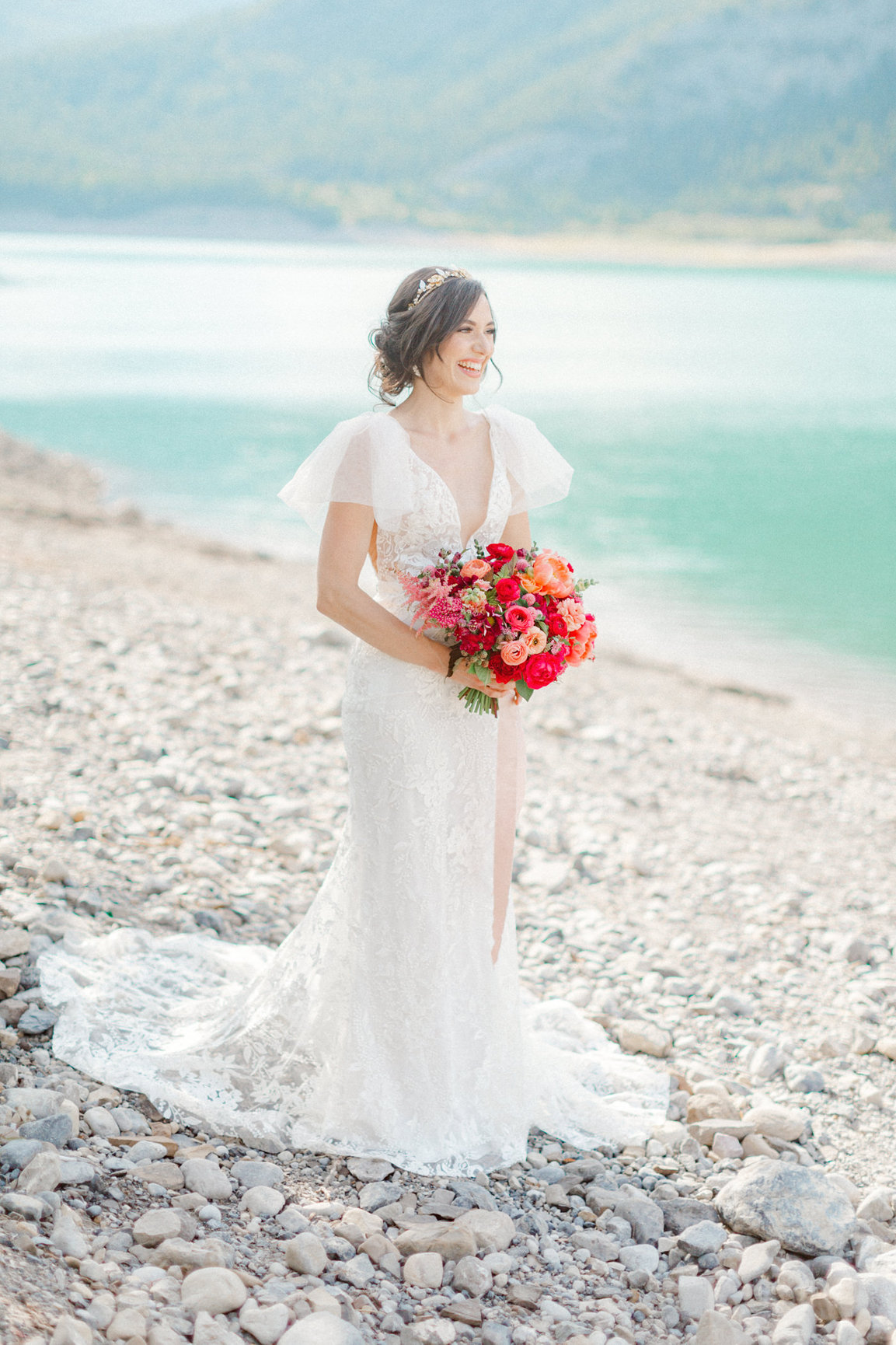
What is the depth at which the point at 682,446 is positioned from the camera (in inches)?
1297

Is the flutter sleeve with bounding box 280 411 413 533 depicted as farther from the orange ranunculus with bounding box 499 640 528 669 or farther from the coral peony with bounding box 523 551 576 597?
the orange ranunculus with bounding box 499 640 528 669

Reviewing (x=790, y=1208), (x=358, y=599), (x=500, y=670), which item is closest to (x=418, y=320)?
(x=358, y=599)

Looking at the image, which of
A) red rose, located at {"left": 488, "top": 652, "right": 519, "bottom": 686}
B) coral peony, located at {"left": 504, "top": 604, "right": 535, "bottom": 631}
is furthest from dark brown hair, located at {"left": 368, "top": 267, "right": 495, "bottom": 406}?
red rose, located at {"left": 488, "top": 652, "right": 519, "bottom": 686}

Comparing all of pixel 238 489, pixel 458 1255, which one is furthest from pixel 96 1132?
pixel 238 489

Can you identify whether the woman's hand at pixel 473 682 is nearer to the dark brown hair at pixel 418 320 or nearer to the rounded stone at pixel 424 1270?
the dark brown hair at pixel 418 320

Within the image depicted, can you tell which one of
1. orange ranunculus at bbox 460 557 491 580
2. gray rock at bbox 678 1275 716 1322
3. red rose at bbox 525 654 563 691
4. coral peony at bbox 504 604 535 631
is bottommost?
gray rock at bbox 678 1275 716 1322

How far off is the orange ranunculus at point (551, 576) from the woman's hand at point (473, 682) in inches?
12.5

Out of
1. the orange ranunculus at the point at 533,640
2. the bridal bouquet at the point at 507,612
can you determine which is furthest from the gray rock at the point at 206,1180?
the orange ranunculus at the point at 533,640

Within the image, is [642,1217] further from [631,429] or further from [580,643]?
[631,429]

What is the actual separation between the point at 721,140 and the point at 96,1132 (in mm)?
203064

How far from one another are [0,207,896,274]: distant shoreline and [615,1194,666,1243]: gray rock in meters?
139

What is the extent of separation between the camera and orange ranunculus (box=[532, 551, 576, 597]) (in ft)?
12.9

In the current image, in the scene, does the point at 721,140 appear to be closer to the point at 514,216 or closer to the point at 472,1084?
the point at 514,216

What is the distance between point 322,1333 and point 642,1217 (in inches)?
50.5
